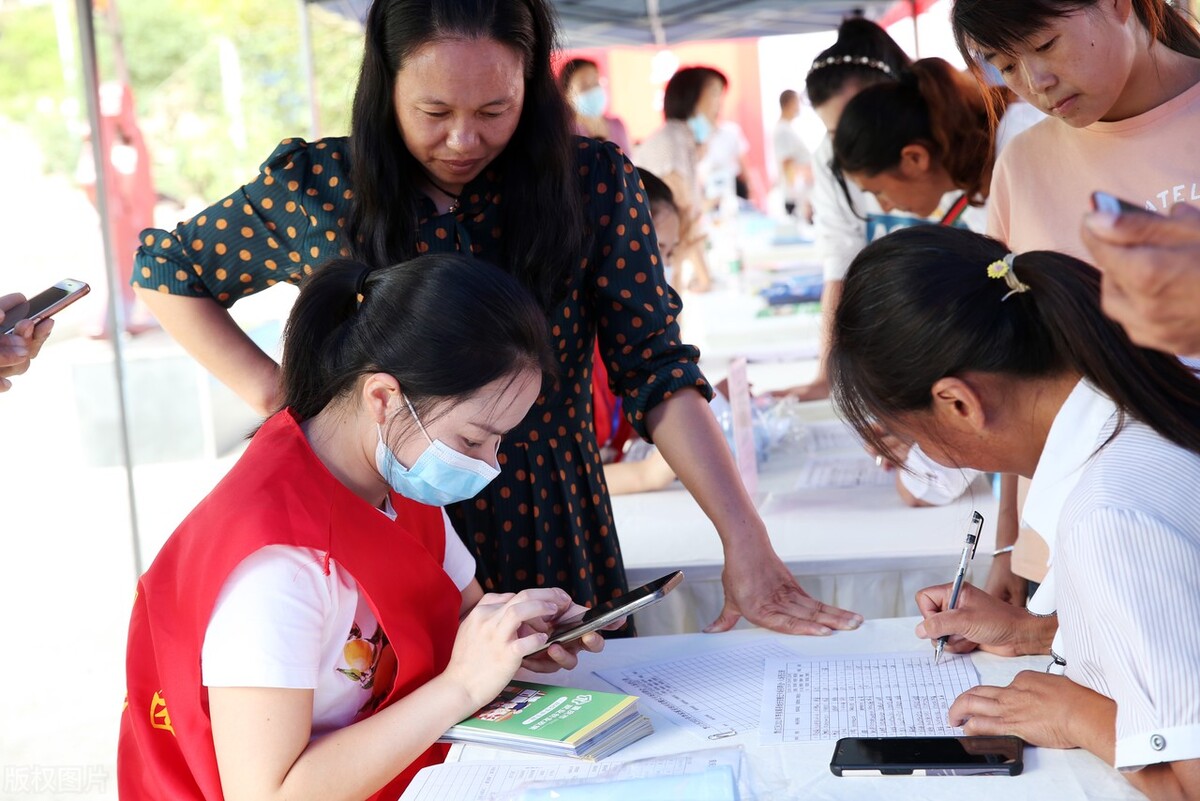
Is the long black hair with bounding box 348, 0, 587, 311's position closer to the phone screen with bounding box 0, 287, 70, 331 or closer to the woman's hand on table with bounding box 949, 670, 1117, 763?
the phone screen with bounding box 0, 287, 70, 331

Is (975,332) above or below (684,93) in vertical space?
below

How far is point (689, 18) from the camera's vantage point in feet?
21.6

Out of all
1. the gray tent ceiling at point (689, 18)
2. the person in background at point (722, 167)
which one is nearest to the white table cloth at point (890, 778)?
the gray tent ceiling at point (689, 18)

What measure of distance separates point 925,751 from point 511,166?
3.11 ft

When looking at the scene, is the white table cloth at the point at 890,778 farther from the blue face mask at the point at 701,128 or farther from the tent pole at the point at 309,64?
the blue face mask at the point at 701,128

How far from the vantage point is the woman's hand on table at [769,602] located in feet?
5.27

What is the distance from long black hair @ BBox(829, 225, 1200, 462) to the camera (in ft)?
3.67

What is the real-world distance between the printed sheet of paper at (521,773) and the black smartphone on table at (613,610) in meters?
0.15

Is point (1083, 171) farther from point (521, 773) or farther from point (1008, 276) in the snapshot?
point (521, 773)

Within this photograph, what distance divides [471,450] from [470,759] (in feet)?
1.13

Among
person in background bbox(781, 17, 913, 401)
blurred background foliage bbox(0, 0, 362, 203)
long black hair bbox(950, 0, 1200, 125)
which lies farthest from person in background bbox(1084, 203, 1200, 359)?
blurred background foliage bbox(0, 0, 362, 203)

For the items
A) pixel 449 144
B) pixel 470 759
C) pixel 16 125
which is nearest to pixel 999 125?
pixel 449 144

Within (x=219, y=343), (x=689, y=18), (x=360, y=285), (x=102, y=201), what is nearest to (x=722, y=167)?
(x=689, y=18)

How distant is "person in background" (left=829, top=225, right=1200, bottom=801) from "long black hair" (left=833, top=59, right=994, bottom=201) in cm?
142
